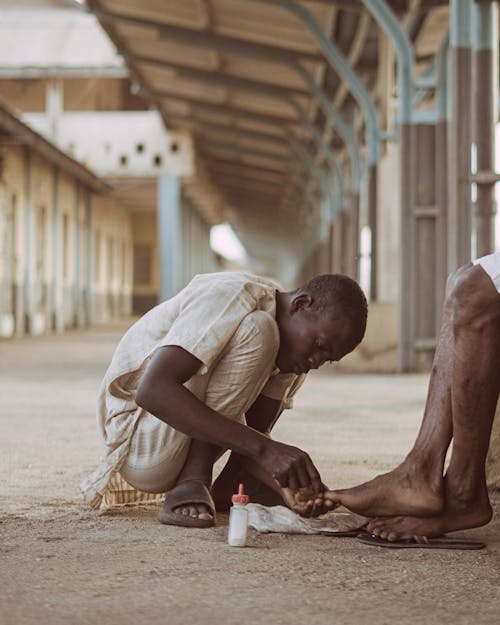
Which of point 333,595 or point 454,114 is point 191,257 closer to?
point 454,114

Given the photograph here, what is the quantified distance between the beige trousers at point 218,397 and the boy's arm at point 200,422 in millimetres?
140

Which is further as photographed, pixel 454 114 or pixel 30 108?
pixel 30 108

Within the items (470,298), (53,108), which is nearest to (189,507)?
(470,298)

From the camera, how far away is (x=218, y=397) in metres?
3.00

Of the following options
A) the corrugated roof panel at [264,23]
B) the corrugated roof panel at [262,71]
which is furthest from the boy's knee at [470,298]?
the corrugated roof panel at [262,71]

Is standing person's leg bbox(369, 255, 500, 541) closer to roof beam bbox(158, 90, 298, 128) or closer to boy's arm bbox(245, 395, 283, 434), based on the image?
boy's arm bbox(245, 395, 283, 434)

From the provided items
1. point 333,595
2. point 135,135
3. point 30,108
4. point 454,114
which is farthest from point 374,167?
point 30,108

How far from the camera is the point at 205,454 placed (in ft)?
10.2

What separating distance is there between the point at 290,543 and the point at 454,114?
5169 mm

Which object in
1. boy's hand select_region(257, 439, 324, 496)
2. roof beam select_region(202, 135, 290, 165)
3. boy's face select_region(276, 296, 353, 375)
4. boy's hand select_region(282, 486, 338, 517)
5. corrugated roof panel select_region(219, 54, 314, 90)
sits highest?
corrugated roof panel select_region(219, 54, 314, 90)

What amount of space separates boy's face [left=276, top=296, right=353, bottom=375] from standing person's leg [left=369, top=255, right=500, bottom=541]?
0.35 meters

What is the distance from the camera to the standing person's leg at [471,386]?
8.55 ft

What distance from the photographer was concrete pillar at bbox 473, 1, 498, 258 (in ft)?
23.1

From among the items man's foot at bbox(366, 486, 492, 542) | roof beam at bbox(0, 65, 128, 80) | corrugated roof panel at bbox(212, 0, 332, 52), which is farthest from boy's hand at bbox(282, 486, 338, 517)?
roof beam at bbox(0, 65, 128, 80)
